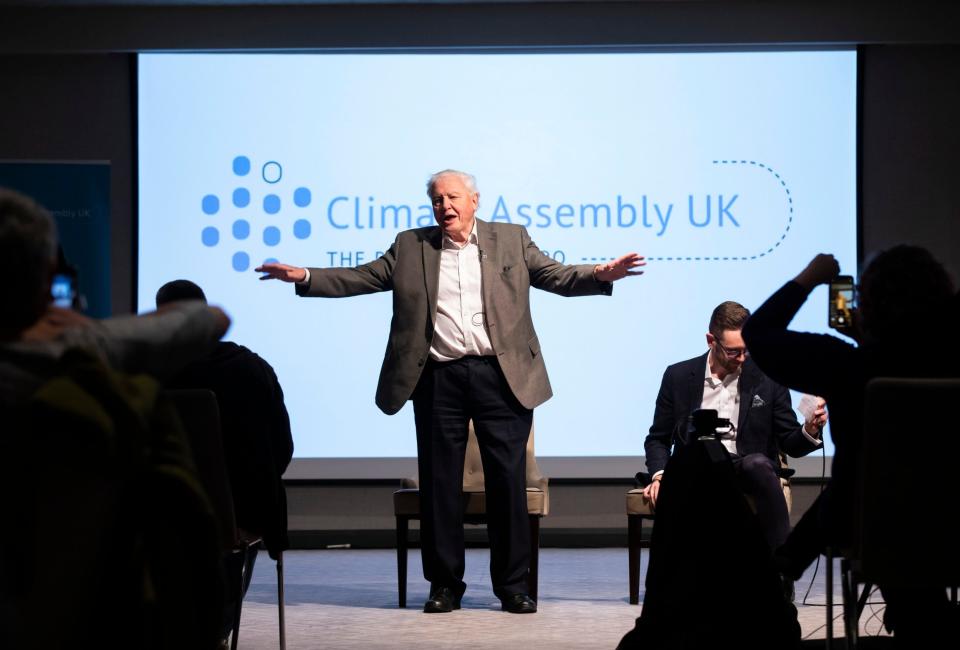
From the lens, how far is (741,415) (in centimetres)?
454

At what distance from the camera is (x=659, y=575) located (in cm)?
283

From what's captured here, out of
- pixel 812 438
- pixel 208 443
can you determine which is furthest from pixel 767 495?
pixel 208 443

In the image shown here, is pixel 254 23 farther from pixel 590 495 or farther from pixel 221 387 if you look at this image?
pixel 221 387

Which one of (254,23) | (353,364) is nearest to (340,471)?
(353,364)

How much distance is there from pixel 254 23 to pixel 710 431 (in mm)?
4443

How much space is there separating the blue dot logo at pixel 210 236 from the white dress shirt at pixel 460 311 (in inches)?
95.1

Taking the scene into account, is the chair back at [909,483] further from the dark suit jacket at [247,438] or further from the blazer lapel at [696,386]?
the blazer lapel at [696,386]

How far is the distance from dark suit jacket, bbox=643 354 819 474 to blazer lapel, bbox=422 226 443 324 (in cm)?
98

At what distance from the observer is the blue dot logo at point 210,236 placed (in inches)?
257

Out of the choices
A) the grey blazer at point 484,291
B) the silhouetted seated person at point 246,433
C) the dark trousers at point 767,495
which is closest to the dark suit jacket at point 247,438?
the silhouetted seated person at point 246,433

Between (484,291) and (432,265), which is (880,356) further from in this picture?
(432,265)

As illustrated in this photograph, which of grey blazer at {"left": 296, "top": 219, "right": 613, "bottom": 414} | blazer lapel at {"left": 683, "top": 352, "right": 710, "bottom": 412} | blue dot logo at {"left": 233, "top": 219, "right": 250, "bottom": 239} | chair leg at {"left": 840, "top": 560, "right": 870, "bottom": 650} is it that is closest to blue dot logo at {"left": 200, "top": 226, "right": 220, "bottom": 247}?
blue dot logo at {"left": 233, "top": 219, "right": 250, "bottom": 239}

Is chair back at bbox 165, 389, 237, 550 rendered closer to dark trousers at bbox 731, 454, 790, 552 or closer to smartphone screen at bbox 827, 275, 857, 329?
smartphone screen at bbox 827, 275, 857, 329

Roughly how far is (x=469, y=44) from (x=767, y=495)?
329 centimetres
